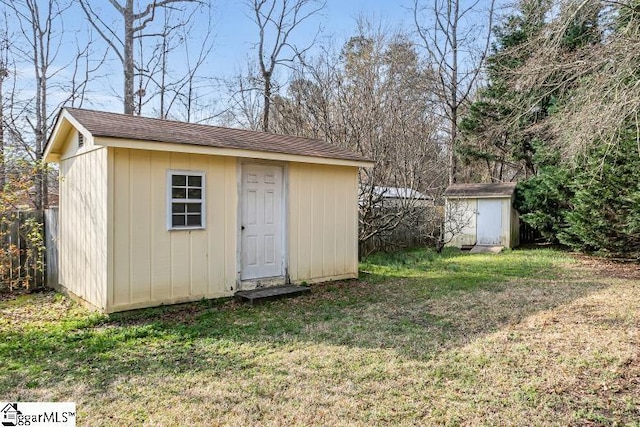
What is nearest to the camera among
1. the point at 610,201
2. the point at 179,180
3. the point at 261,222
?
the point at 179,180

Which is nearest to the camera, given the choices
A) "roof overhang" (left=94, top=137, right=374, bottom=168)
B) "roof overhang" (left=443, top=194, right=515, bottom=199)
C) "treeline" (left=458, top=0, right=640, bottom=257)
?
"roof overhang" (left=94, top=137, right=374, bottom=168)

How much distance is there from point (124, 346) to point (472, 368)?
3.39 meters

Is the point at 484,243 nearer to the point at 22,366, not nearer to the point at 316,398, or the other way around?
the point at 316,398

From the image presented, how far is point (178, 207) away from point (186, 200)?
0.15 m

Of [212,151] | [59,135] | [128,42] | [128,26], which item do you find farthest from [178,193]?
[128,26]

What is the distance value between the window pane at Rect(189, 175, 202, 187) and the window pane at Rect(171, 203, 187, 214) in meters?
0.31

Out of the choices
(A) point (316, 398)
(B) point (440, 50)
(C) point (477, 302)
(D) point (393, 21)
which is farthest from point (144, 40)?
(A) point (316, 398)

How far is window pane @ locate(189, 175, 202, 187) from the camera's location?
19.4ft

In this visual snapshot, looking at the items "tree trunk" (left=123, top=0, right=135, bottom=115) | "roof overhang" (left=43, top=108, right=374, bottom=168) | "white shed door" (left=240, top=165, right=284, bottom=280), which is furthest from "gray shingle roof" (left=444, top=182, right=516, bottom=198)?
"tree trunk" (left=123, top=0, right=135, bottom=115)

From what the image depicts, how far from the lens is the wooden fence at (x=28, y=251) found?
6.68 metres

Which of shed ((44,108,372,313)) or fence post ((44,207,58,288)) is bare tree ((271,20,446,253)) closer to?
shed ((44,108,372,313))

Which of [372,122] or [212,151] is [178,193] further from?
[372,122]

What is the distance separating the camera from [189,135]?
6.05m

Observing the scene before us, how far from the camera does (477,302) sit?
6.09 metres
